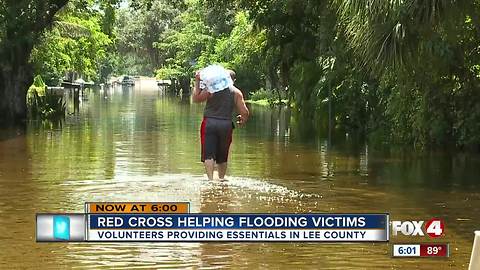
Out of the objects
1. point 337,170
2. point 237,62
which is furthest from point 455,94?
point 237,62

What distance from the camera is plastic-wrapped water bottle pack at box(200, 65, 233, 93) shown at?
10633 millimetres

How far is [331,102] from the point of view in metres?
26.0

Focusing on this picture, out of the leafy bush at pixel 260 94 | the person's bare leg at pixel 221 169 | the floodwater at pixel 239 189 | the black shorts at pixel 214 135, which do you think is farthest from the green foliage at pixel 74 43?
the black shorts at pixel 214 135

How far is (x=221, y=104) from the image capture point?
10.8 m

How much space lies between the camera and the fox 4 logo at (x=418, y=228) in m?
8.06

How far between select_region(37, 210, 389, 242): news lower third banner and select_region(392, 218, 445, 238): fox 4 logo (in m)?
0.39

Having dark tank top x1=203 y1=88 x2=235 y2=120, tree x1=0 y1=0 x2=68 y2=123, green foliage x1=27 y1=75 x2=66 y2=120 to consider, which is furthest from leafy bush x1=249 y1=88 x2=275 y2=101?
dark tank top x1=203 y1=88 x2=235 y2=120

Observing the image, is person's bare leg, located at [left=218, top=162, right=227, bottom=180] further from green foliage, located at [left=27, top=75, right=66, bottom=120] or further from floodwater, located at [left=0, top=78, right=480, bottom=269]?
green foliage, located at [left=27, top=75, right=66, bottom=120]

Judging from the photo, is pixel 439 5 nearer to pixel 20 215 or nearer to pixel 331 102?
pixel 20 215

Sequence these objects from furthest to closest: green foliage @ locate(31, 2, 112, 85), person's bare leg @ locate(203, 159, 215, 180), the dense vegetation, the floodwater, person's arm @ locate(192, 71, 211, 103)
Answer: green foliage @ locate(31, 2, 112, 85)
the dense vegetation
person's bare leg @ locate(203, 159, 215, 180)
person's arm @ locate(192, 71, 211, 103)
the floodwater

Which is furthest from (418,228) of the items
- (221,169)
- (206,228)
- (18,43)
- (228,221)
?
(18,43)

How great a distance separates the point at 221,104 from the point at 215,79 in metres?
0.35

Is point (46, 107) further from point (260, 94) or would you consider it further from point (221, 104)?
point (260, 94)

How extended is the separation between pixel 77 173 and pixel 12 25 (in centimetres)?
1676
